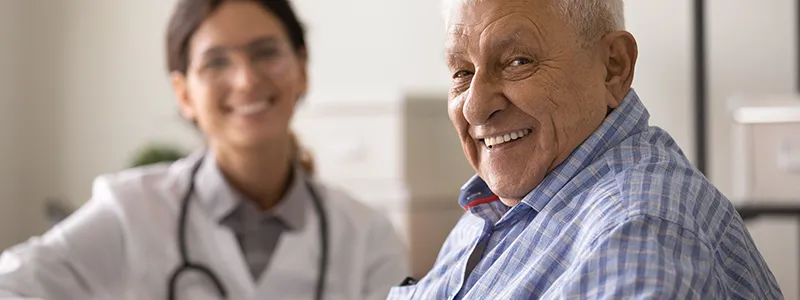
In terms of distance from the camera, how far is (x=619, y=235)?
779 mm

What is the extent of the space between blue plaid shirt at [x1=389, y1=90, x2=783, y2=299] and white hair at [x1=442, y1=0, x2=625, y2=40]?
0.07m

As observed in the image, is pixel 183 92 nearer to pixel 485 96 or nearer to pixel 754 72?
→ pixel 485 96

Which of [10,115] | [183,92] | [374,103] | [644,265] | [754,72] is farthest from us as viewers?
[10,115]

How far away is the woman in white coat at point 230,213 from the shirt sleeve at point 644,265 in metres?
1.00

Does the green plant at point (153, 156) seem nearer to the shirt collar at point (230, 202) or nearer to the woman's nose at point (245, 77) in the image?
the shirt collar at point (230, 202)

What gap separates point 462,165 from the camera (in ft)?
9.45

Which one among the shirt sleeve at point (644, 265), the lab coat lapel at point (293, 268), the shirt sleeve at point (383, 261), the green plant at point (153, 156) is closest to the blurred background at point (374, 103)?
the green plant at point (153, 156)

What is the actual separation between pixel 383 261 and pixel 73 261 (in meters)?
0.53

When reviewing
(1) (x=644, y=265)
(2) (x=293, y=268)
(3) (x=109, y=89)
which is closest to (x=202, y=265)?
(2) (x=293, y=268)

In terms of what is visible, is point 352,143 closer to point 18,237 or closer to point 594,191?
point 18,237

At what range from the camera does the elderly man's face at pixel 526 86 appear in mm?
938

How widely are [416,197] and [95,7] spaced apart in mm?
1628

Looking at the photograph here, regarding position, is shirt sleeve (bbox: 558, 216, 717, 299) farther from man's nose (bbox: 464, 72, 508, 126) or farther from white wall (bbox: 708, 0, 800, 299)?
white wall (bbox: 708, 0, 800, 299)

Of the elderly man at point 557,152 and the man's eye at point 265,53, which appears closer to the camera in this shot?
the elderly man at point 557,152
